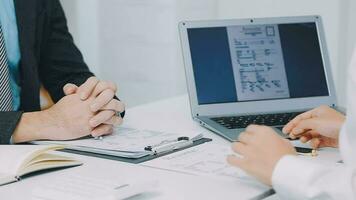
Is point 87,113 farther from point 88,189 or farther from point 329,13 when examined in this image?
point 329,13

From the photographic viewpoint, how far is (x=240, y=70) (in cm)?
150

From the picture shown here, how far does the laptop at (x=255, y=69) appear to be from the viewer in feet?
4.81

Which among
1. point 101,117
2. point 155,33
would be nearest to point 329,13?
point 155,33

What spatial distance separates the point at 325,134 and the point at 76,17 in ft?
5.34

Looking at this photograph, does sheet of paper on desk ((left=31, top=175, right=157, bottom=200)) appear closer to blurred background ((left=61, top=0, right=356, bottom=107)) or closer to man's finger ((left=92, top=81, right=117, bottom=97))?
man's finger ((left=92, top=81, right=117, bottom=97))

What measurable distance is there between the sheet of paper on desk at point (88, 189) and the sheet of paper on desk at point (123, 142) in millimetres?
174

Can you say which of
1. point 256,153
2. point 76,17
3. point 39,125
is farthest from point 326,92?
point 76,17

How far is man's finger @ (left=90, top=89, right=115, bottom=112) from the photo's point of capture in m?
1.32

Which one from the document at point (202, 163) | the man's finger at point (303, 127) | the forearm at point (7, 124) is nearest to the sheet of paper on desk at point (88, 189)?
the document at point (202, 163)

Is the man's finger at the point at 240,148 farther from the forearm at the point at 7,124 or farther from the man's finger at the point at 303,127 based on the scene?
the forearm at the point at 7,124

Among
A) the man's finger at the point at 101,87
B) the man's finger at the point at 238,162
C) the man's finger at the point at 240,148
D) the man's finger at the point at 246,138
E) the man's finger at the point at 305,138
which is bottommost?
the man's finger at the point at 305,138

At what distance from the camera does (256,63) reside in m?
1.51

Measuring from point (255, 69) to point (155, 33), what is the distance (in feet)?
2.99

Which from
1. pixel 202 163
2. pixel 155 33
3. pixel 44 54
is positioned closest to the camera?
pixel 202 163
